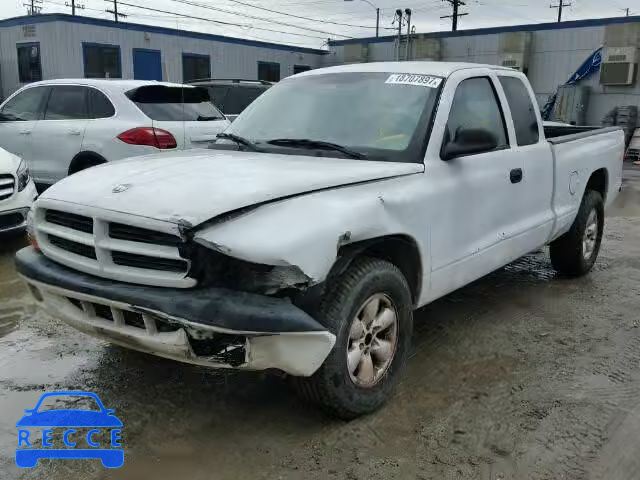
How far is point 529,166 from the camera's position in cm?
465

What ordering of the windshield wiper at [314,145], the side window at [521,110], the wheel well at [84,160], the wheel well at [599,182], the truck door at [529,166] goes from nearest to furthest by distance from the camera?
the windshield wiper at [314,145]
the truck door at [529,166]
the side window at [521,110]
the wheel well at [599,182]
the wheel well at [84,160]

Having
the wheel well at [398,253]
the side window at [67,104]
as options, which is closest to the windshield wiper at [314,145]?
the wheel well at [398,253]

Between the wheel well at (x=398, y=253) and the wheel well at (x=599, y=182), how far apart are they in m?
3.11

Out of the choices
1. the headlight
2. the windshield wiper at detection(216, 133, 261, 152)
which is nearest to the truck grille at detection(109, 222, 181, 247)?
the windshield wiper at detection(216, 133, 261, 152)

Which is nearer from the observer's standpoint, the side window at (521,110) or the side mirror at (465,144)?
the side mirror at (465,144)

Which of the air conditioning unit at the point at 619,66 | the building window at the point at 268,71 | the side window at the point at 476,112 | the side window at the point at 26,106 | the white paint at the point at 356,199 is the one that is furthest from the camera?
the building window at the point at 268,71

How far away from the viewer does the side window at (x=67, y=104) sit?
7723mm

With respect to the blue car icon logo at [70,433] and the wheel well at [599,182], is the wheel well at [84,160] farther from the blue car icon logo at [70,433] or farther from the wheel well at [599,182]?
the wheel well at [599,182]

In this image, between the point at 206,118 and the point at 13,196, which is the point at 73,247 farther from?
the point at 206,118

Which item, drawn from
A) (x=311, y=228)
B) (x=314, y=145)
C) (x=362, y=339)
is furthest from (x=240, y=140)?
(x=362, y=339)

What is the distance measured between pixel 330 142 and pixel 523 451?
2.01m

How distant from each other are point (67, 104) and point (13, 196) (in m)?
2.05

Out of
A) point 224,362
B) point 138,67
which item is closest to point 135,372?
point 224,362

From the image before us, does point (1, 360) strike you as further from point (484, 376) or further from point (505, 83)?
point (505, 83)
